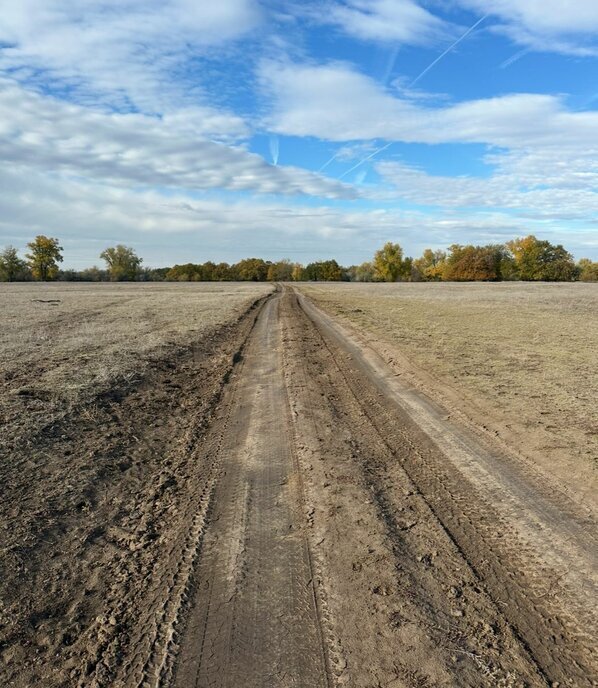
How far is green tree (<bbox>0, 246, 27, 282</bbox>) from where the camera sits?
326 feet

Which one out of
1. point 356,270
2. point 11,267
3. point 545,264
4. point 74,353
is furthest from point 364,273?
point 74,353

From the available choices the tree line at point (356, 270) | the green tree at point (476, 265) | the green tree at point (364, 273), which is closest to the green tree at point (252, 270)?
the tree line at point (356, 270)

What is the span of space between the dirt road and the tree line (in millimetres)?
110498

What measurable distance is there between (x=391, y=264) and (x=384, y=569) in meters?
123

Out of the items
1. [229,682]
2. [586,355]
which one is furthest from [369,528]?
[586,355]

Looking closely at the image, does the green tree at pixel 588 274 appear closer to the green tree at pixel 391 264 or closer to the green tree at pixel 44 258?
the green tree at pixel 391 264

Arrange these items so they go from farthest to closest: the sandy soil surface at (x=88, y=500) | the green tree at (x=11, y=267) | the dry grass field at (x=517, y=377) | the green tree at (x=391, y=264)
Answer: the green tree at (x=391, y=264) → the green tree at (x=11, y=267) → the dry grass field at (x=517, y=377) → the sandy soil surface at (x=88, y=500)

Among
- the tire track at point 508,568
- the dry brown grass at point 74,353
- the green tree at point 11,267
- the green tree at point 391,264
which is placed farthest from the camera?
the green tree at point 391,264

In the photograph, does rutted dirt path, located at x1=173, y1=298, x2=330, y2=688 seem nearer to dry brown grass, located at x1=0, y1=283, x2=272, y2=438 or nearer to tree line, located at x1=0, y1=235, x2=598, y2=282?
dry brown grass, located at x1=0, y1=283, x2=272, y2=438

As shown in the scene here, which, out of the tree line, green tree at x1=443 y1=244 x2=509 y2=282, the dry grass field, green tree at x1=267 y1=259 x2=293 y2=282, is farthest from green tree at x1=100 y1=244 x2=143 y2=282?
the dry grass field

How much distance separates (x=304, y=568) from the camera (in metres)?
3.58

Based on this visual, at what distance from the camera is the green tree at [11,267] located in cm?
9931

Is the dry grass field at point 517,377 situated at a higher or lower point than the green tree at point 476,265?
lower

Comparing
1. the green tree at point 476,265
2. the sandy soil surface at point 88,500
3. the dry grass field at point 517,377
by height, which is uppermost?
the green tree at point 476,265
